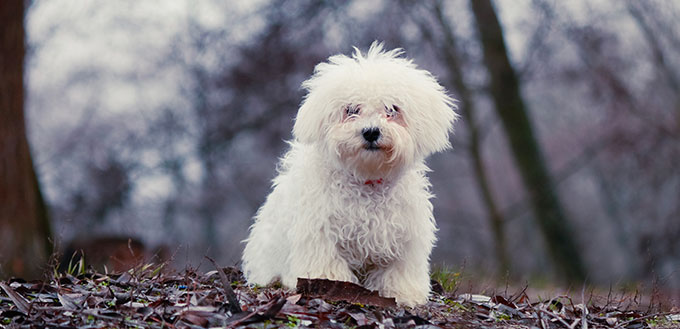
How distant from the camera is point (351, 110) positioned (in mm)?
5020

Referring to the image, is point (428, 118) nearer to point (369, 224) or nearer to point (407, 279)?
point (369, 224)

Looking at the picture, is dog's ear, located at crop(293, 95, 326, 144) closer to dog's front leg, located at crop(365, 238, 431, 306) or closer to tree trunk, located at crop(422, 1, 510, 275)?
dog's front leg, located at crop(365, 238, 431, 306)

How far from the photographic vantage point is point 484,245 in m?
27.3

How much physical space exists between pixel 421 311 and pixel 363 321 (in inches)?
34.0

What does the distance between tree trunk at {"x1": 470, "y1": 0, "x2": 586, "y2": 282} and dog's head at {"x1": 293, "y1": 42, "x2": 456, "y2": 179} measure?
9.48 meters

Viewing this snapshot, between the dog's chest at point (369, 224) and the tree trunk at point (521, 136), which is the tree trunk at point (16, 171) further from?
the tree trunk at point (521, 136)

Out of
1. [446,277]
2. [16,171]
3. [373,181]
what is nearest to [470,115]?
[446,277]

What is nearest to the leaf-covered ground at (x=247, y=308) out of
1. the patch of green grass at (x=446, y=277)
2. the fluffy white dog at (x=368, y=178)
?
the fluffy white dog at (x=368, y=178)

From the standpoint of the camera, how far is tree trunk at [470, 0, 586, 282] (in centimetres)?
1434

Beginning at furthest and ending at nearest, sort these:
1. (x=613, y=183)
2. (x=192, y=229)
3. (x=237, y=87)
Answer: (x=613, y=183) → (x=192, y=229) → (x=237, y=87)

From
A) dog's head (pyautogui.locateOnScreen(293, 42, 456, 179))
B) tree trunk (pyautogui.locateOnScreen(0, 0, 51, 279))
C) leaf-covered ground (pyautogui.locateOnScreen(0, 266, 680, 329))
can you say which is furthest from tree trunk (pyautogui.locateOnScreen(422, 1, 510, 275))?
dog's head (pyautogui.locateOnScreen(293, 42, 456, 179))

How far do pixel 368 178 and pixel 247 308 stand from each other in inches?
53.4

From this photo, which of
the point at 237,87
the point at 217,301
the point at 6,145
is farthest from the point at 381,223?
the point at 237,87

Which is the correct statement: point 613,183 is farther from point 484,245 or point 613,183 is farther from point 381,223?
point 381,223
